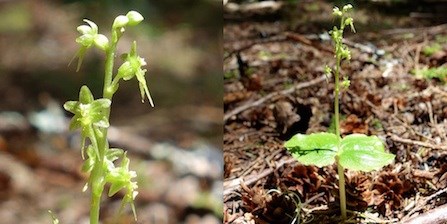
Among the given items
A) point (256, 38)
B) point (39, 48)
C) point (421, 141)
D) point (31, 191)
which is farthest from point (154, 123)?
point (421, 141)

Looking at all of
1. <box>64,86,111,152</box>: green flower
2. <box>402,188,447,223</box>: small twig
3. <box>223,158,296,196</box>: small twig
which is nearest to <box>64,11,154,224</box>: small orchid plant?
<box>64,86,111,152</box>: green flower

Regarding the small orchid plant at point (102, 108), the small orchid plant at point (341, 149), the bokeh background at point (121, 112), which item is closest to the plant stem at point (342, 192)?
the small orchid plant at point (341, 149)

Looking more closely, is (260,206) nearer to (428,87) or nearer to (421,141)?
(421,141)

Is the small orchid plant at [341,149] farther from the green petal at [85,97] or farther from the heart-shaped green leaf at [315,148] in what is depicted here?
the green petal at [85,97]

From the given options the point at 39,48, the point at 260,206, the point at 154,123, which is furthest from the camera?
the point at 39,48

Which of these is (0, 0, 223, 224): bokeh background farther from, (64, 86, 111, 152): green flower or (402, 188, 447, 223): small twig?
(402, 188, 447, 223): small twig

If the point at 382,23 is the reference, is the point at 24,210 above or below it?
below

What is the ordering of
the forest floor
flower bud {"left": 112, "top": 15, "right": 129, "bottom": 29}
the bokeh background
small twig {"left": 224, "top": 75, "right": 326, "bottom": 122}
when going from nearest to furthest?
1. flower bud {"left": 112, "top": 15, "right": 129, "bottom": 29}
2. the forest floor
3. small twig {"left": 224, "top": 75, "right": 326, "bottom": 122}
4. the bokeh background

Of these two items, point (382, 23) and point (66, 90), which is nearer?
point (382, 23)
